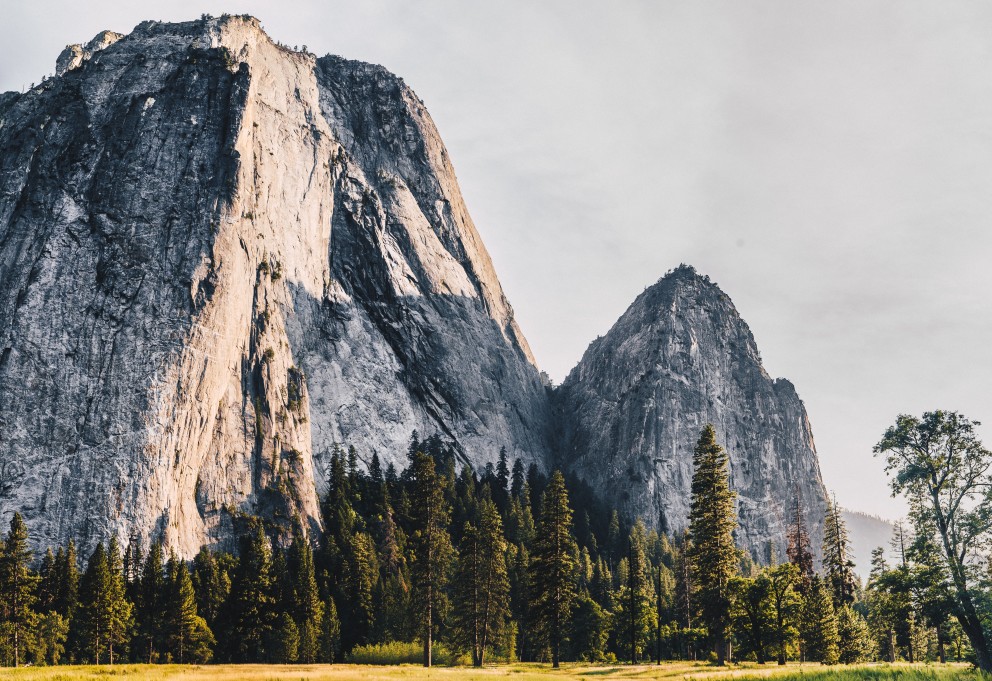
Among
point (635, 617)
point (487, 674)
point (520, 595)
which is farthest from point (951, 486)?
point (520, 595)

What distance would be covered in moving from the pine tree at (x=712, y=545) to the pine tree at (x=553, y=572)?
9553mm

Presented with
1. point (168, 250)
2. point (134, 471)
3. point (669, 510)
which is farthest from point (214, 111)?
→ point (669, 510)

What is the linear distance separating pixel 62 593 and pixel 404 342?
3744 inches

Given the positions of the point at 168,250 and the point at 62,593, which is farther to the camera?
the point at 168,250

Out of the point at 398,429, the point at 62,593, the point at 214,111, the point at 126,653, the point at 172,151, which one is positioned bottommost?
the point at 126,653

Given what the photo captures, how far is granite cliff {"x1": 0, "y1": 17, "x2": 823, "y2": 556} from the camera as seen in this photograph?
111 m

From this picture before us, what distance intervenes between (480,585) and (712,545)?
61.9 ft

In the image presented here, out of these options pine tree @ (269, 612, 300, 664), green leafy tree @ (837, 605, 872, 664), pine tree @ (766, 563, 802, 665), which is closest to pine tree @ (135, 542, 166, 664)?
pine tree @ (269, 612, 300, 664)

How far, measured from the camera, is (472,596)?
66.3 m

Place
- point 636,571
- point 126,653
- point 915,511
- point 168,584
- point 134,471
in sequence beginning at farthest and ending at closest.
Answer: point 134,471
point 636,571
point 168,584
point 126,653
point 915,511

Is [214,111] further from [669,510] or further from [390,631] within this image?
[669,510]

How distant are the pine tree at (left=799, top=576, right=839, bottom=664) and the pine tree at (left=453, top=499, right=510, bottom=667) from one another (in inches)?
998

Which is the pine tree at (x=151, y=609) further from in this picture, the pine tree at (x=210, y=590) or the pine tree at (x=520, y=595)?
the pine tree at (x=520, y=595)

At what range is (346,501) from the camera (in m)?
121
